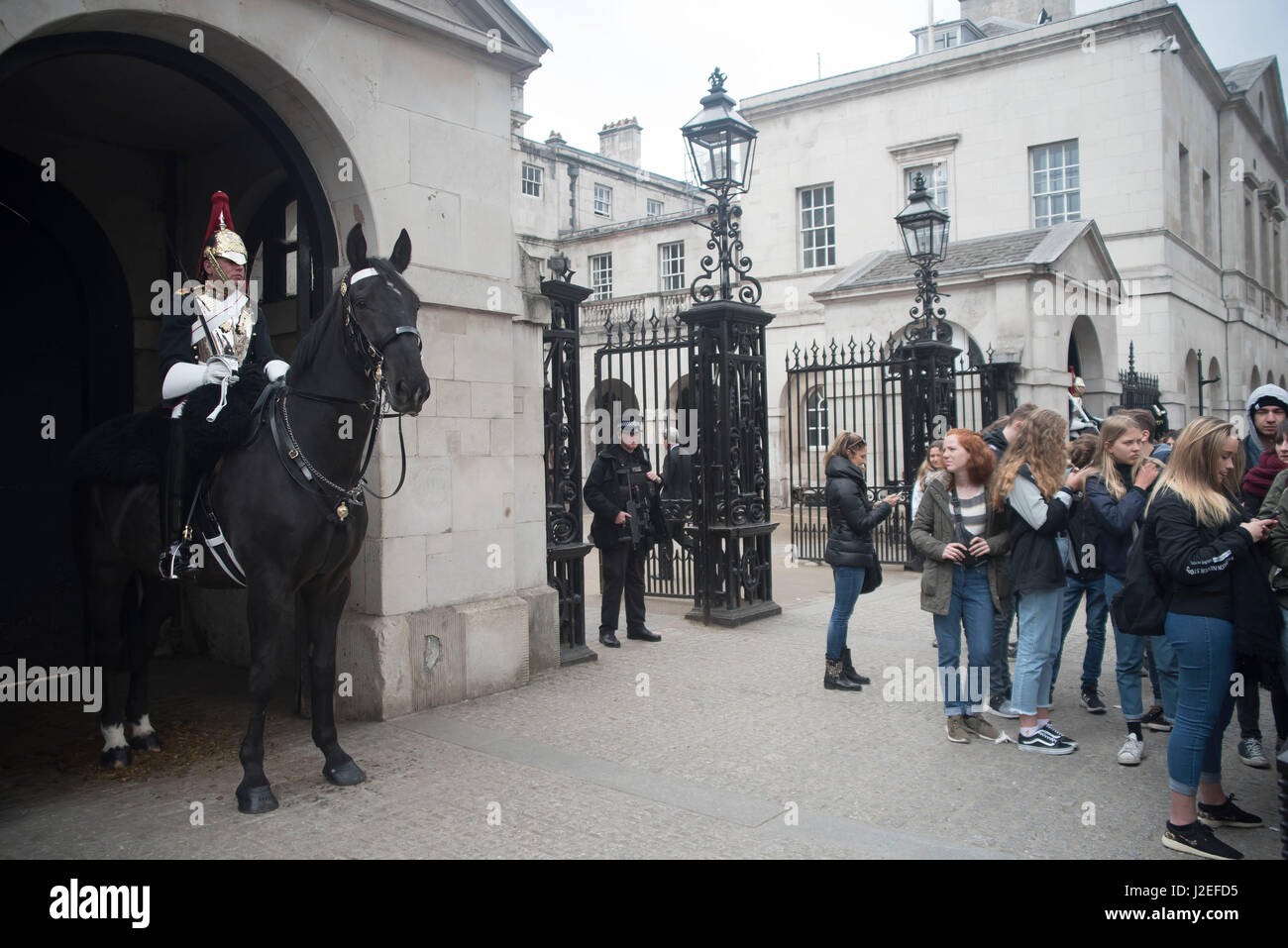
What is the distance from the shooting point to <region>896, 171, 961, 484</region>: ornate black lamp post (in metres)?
12.4

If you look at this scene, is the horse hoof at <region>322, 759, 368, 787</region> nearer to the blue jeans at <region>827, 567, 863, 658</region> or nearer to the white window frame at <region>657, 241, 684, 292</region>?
the blue jeans at <region>827, 567, 863, 658</region>

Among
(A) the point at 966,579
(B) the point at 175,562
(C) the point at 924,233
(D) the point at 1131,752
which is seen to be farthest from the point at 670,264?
(B) the point at 175,562

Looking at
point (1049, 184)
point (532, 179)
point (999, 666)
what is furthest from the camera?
point (532, 179)

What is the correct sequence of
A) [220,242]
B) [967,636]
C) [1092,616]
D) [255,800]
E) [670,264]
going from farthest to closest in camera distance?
[670,264] → [1092,616] → [967,636] → [220,242] → [255,800]

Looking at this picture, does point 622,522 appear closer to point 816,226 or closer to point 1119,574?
point 1119,574

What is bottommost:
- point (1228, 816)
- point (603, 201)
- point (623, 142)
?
point (1228, 816)

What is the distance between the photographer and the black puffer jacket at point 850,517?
6.93m

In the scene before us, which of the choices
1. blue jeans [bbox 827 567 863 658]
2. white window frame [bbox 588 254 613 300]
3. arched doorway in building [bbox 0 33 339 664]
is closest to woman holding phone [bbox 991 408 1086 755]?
blue jeans [bbox 827 567 863 658]

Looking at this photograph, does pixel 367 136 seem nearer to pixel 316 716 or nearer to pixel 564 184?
pixel 316 716

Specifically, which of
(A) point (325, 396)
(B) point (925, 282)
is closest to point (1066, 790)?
(A) point (325, 396)

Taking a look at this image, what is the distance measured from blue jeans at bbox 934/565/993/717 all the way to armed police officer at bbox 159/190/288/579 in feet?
13.9

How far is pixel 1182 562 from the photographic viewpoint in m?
4.19

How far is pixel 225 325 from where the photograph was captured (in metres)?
5.38

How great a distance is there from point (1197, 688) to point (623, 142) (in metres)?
41.3
